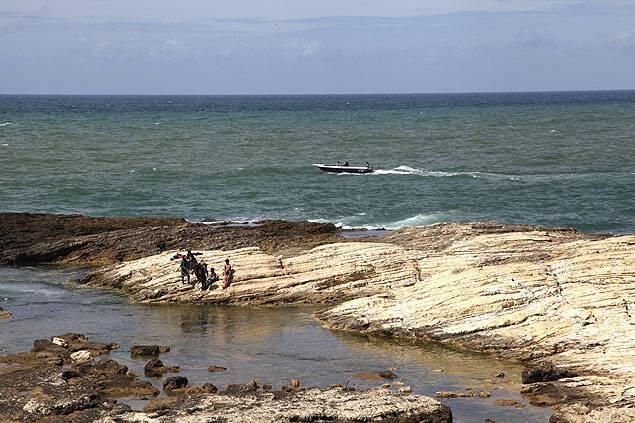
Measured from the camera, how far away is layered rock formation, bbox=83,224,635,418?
32.9m

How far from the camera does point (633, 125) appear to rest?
15288cm

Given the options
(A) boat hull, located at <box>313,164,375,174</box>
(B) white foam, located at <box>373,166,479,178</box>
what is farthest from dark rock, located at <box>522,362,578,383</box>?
(A) boat hull, located at <box>313,164,375,174</box>

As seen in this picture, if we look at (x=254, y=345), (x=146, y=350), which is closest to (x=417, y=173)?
(x=254, y=345)

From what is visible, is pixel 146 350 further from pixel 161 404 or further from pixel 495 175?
pixel 495 175

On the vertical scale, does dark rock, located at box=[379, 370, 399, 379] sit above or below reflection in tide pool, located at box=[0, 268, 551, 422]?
above

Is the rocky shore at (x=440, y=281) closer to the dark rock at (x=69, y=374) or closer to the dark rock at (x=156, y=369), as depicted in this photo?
the dark rock at (x=156, y=369)

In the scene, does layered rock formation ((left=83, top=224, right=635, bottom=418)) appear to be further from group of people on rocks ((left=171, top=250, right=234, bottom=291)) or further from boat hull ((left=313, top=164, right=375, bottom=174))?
boat hull ((left=313, top=164, right=375, bottom=174))

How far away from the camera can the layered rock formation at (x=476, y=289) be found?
108 ft

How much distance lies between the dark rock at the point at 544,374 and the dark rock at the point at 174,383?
10.9 meters

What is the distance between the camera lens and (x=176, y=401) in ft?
94.8

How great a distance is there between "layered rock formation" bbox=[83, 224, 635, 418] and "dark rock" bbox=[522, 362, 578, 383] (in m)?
0.31

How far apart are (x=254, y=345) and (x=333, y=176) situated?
54.6 m

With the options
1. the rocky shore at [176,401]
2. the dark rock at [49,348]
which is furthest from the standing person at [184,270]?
the rocky shore at [176,401]

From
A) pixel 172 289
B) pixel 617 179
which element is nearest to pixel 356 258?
pixel 172 289
